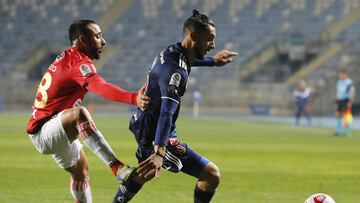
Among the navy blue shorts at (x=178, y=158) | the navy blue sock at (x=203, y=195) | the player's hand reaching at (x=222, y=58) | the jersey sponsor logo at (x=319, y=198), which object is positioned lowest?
the jersey sponsor logo at (x=319, y=198)

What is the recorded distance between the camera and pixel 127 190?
8.51 m

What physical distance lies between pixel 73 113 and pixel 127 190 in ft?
3.76

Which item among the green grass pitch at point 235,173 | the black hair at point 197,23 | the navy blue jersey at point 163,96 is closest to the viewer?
the navy blue jersey at point 163,96

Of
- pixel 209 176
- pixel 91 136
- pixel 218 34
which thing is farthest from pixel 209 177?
pixel 218 34

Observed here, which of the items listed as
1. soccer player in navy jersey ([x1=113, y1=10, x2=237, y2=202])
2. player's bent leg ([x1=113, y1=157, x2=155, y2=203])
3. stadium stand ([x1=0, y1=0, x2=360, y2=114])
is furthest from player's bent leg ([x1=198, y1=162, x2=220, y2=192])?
stadium stand ([x1=0, y1=0, x2=360, y2=114])

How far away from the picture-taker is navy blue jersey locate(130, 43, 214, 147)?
302 inches

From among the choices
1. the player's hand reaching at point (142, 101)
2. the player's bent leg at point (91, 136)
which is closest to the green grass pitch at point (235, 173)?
the player's bent leg at point (91, 136)

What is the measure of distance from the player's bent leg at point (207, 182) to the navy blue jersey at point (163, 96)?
0.51 m

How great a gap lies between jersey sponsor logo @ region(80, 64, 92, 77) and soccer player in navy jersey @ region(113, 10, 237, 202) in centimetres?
64

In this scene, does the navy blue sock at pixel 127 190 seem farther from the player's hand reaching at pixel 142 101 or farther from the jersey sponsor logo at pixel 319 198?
the jersey sponsor logo at pixel 319 198

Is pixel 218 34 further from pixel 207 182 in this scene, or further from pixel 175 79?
pixel 175 79

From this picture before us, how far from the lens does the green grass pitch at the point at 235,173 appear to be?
11.8 metres

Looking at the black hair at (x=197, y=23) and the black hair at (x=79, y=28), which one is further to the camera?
the black hair at (x=79, y=28)

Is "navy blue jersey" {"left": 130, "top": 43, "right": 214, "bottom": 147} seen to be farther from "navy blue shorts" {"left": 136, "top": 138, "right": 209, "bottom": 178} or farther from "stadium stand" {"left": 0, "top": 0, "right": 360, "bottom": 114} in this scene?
"stadium stand" {"left": 0, "top": 0, "right": 360, "bottom": 114}
